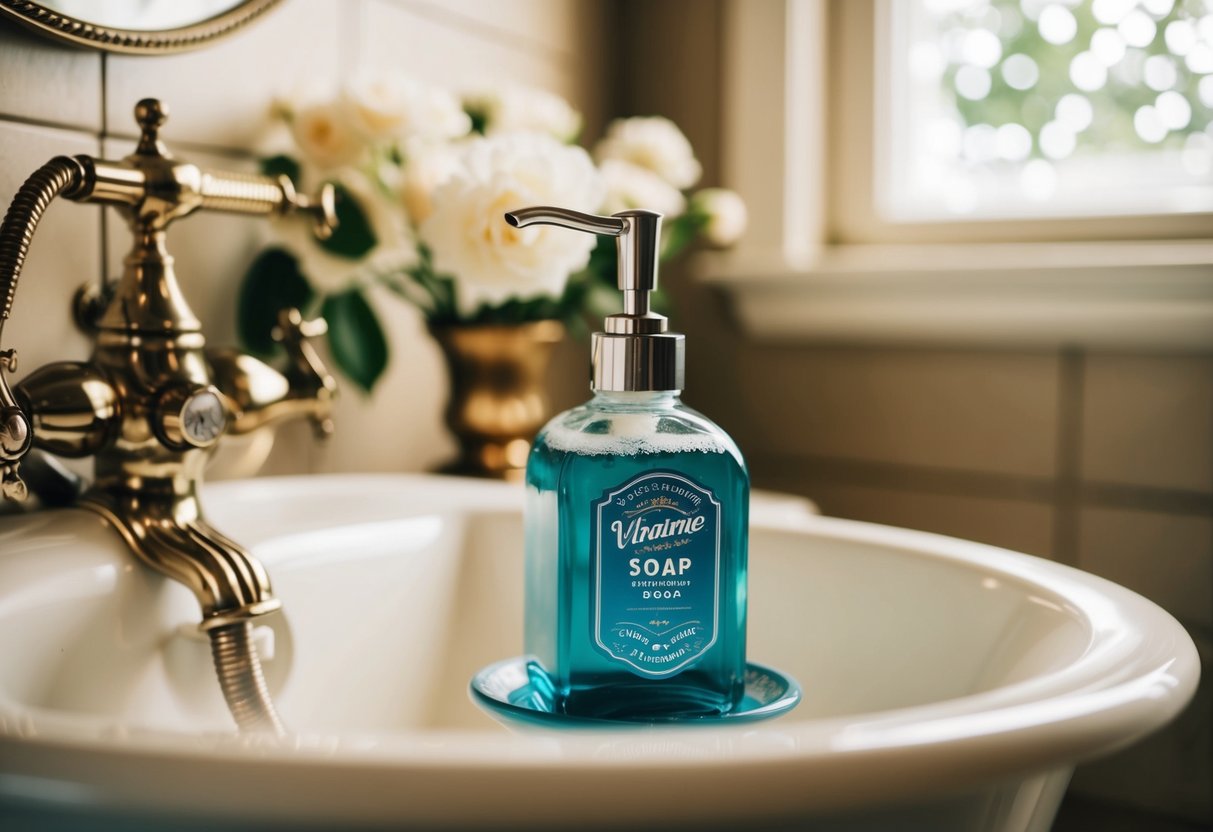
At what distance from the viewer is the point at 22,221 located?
432 millimetres

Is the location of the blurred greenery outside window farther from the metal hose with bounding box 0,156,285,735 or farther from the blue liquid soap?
the metal hose with bounding box 0,156,285,735

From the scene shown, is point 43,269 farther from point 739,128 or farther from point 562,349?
Answer: point 739,128

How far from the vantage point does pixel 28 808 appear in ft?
0.80

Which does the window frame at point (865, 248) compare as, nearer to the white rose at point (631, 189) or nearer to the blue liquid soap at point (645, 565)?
the white rose at point (631, 189)

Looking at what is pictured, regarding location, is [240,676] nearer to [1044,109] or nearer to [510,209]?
[510,209]

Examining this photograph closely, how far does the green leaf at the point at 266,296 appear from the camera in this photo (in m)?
0.68

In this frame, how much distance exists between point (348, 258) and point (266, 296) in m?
0.06

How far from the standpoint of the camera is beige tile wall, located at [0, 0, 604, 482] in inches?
22.4

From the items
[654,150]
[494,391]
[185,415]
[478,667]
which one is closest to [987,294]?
[654,150]

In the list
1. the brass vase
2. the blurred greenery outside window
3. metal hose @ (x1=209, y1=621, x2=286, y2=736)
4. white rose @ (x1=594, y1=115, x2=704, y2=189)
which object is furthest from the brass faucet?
the blurred greenery outside window

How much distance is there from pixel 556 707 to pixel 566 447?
0.31ft

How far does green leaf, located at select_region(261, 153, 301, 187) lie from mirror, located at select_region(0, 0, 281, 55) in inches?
3.0

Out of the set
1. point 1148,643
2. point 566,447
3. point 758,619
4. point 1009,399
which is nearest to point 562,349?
point 1009,399

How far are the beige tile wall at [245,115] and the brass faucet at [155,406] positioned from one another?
9 cm
